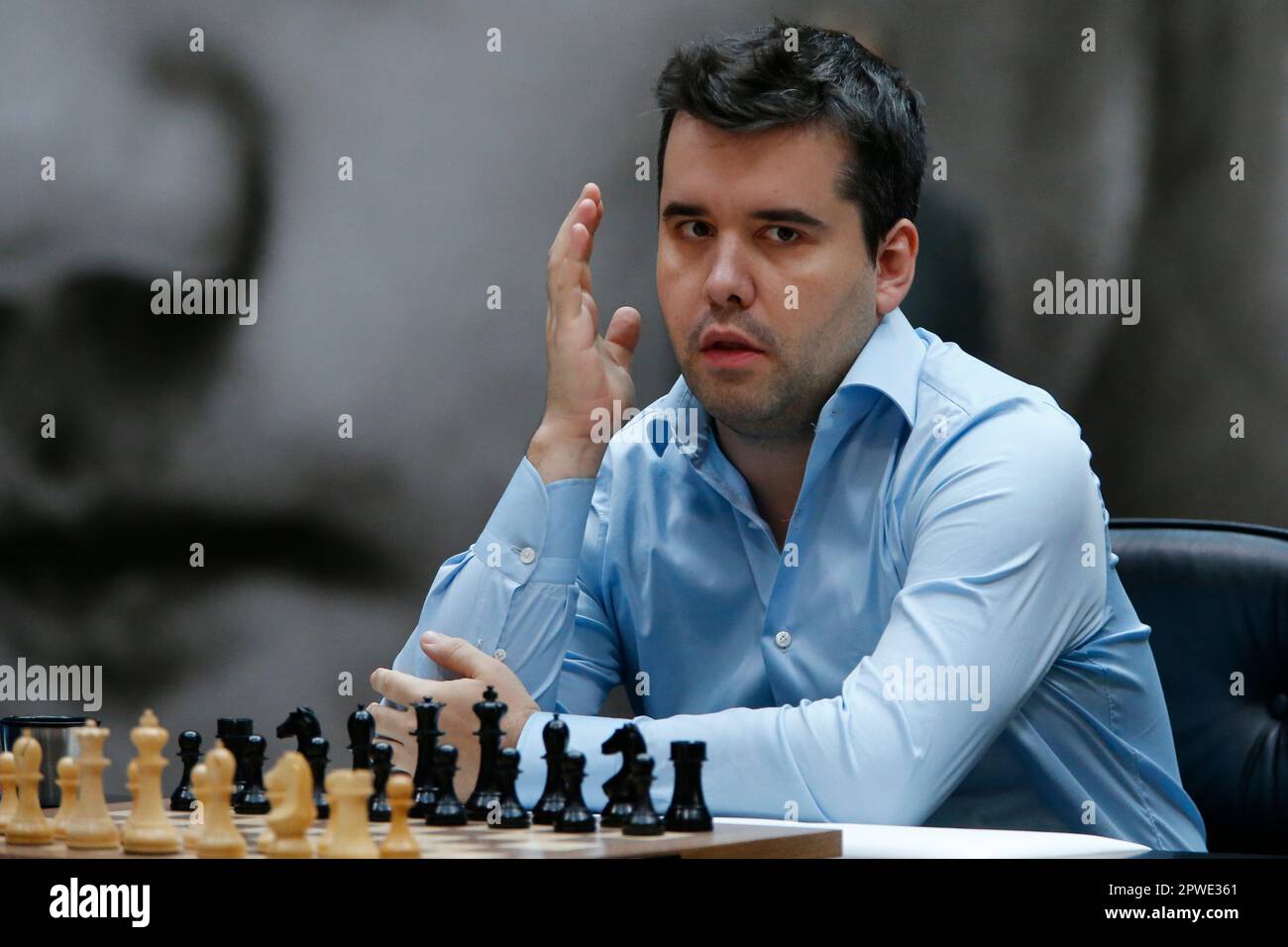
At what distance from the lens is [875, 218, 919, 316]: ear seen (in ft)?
6.94

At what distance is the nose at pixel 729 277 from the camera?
190 cm

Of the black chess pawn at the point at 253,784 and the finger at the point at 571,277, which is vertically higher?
the finger at the point at 571,277

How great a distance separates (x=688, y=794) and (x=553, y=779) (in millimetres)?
175

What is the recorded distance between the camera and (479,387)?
2.84 meters

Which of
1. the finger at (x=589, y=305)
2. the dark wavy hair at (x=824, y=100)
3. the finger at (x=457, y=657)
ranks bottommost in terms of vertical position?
the finger at (x=457, y=657)

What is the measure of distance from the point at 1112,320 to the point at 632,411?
1014 millimetres

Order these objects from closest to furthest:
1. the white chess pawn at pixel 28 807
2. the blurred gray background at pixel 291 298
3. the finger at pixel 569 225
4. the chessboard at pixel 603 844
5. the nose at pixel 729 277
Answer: the chessboard at pixel 603 844, the white chess pawn at pixel 28 807, the nose at pixel 729 277, the finger at pixel 569 225, the blurred gray background at pixel 291 298

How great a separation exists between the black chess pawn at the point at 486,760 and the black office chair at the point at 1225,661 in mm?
971

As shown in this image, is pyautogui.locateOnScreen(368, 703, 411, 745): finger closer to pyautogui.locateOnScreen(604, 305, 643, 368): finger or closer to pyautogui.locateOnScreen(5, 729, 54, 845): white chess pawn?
pyautogui.locateOnScreen(5, 729, 54, 845): white chess pawn

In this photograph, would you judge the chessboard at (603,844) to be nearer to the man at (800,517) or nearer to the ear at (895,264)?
the man at (800,517)

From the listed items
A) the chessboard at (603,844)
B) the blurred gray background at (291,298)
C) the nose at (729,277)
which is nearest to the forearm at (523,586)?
the nose at (729,277)

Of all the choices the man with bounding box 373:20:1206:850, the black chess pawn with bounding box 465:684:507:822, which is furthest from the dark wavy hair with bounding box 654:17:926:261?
the black chess pawn with bounding box 465:684:507:822

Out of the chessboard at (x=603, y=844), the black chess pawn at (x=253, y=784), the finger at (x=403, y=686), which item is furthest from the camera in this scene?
the finger at (x=403, y=686)
